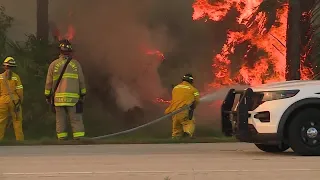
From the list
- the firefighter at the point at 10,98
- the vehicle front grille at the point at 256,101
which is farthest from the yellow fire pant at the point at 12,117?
the vehicle front grille at the point at 256,101

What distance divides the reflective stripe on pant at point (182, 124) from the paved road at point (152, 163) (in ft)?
8.66

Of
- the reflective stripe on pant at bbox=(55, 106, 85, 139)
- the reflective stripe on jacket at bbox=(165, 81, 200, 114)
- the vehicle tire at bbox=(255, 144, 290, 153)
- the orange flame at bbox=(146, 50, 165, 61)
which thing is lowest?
the vehicle tire at bbox=(255, 144, 290, 153)

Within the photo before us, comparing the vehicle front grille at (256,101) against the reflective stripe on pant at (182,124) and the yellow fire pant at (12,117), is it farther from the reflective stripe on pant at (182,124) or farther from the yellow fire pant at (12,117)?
the yellow fire pant at (12,117)

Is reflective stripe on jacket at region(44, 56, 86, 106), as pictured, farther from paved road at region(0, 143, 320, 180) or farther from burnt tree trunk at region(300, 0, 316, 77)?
burnt tree trunk at region(300, 0, 316, 77)

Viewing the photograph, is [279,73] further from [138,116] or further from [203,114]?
[138,116]

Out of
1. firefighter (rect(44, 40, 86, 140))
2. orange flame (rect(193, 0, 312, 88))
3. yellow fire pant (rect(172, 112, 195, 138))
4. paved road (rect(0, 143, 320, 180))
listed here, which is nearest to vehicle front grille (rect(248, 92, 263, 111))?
paved road (rect(0, 143, 320, 180))

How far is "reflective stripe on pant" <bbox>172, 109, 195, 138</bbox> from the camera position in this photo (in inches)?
512

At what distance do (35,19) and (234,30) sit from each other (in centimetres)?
585

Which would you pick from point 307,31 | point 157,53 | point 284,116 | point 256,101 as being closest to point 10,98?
point 256,101

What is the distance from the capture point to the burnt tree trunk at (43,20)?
Result: 17.4 m

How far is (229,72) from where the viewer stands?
58.1ft

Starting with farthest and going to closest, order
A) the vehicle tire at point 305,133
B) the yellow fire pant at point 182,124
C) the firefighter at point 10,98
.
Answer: the yellow fire pant at point 182,124 → the firefighter at point 10,98 → the vehicle tire at point 305,133

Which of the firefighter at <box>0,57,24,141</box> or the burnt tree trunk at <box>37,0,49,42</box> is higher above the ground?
the burnt tree trunk at <box>37,0,49,42</box>

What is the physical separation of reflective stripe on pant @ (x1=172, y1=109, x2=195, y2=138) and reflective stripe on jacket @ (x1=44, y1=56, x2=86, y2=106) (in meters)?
2.49
